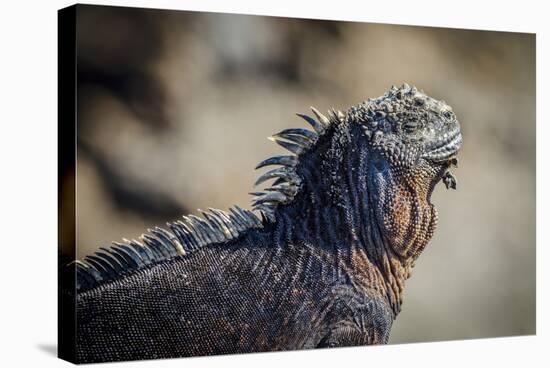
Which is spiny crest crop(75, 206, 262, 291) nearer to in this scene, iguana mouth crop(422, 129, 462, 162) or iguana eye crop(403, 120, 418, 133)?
iguana eye crop(403, 120, 418, 133)

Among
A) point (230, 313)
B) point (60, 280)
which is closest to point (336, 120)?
point (230, 313)

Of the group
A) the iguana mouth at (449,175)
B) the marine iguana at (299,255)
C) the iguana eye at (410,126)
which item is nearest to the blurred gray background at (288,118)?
the iguana mouth at (449,175)

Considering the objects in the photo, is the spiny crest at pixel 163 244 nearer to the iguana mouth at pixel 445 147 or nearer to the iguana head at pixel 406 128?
the iguana head at pixel 406 128

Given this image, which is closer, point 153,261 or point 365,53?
point 153,261

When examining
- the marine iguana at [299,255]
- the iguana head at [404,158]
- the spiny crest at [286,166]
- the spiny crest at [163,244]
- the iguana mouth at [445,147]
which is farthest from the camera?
the iguana mouth at [445,147]

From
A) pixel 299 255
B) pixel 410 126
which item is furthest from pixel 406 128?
pixel 299 255

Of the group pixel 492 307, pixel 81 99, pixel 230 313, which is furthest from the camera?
pixel 492 307

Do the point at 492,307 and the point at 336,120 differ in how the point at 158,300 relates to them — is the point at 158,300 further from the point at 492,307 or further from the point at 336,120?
the point at 492,307
